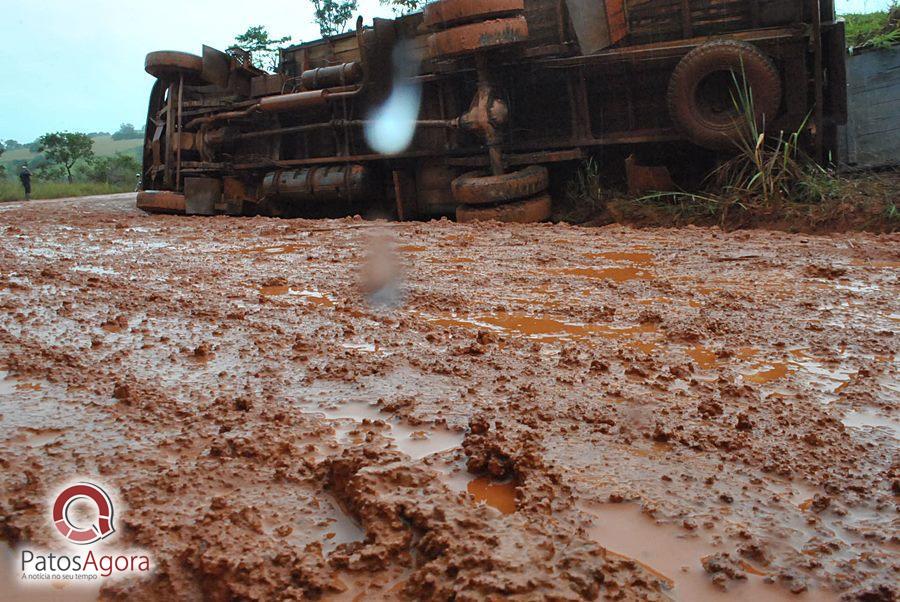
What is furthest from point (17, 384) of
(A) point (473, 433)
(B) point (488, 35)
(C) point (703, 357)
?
(B) point (488, 35)

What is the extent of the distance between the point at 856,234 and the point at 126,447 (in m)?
5.67

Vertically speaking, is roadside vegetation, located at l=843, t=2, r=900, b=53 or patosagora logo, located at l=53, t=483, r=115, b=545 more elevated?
roadside vegetation, located at l=843, t=2, r=900, b=53

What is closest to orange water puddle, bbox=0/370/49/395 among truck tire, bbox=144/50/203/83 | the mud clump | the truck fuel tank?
the mud clump

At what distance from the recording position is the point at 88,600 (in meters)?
1.23

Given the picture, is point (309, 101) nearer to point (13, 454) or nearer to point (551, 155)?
point (551, 155)

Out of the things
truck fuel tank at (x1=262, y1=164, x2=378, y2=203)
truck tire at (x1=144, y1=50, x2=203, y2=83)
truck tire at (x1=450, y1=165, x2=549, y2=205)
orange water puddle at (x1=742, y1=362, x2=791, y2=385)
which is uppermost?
truck tire at (x1=144, y1=50, x2=203, y2=83)

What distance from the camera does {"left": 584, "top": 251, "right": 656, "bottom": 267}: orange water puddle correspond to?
180 inches

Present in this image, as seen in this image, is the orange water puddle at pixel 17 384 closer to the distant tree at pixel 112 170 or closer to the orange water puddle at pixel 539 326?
the orange water puddle at pixel 539 326

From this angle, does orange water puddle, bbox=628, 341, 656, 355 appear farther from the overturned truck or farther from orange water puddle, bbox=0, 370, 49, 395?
the overturned truck

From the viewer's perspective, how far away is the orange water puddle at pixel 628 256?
15.0ft

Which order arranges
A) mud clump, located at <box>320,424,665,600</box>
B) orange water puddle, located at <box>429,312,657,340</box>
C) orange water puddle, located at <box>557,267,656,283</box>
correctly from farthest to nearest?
orange water puddle, located at <box>557,267,656,283</box>, orange water puddle, located at <box>429,312,657,340</box>, mud clump, located at <box>320,424,665,600</box>

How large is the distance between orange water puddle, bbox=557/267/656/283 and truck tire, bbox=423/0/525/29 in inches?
165

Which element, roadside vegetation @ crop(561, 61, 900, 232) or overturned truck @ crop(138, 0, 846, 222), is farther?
overturned truck @ crop(138, 0, 846, 222)

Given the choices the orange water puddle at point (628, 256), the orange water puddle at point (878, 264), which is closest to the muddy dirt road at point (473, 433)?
the orange water puddle at point (878, 264)
